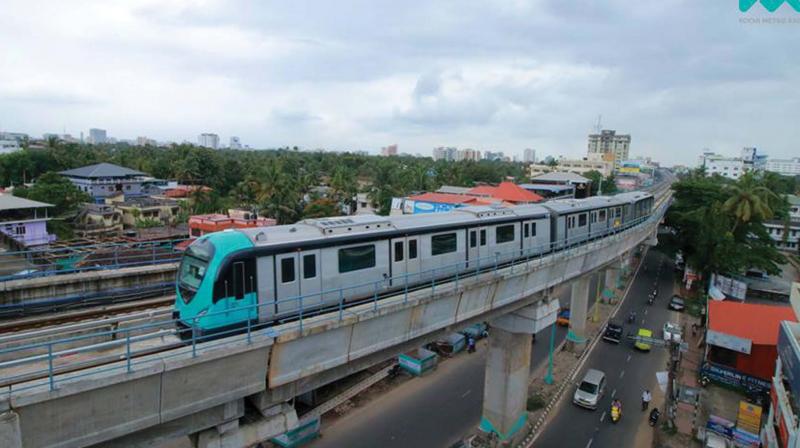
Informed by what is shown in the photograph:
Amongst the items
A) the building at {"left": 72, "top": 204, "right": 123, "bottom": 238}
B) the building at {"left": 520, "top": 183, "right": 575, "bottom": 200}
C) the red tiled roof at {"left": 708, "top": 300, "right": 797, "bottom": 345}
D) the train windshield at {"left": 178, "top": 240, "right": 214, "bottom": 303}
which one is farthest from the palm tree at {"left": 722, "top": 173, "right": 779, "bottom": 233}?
the building at {"left": 72, "top": 204, "right": 123, "bottom": 238}

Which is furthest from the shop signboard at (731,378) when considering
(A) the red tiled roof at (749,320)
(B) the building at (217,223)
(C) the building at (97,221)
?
(C) the building at (97,221)

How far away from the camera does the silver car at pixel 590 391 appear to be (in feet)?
82.3

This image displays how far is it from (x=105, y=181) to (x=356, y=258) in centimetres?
6702

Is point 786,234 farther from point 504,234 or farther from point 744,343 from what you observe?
point 504,234

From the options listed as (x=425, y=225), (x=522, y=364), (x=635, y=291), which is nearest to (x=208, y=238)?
(x=425, y=225)

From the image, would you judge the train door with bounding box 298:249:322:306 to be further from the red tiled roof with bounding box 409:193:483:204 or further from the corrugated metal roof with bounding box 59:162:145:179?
the corrugated metal roof with bounding box 59:162:145:179

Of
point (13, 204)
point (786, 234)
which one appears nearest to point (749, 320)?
point (786, 234)

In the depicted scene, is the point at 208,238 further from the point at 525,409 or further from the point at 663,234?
the point at 663,234

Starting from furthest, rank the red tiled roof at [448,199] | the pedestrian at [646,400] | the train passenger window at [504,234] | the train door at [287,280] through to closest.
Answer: the red tiled roof at [448,199] → the pedestrian at [646,400] → the train passenger window at [504,234] → the train door at [287,280]

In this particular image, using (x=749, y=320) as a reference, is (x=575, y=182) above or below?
above

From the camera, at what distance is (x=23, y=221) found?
1497 inches

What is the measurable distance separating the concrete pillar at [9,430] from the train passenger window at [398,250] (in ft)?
34.4

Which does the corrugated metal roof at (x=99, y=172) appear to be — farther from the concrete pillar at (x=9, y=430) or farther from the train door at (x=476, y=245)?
the concrete pillar at (x=9, y=430)

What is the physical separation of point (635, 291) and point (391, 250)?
39.7m
